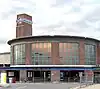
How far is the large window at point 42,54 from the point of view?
3118 inches

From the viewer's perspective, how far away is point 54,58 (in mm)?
78750

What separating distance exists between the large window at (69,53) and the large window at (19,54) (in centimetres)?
1143

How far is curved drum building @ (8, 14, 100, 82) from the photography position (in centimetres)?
7775

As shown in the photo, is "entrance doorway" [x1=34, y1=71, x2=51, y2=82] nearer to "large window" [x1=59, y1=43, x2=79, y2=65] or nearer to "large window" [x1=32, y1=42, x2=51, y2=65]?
"large window" [x1=32, y1=42, x2=51, y2=65]

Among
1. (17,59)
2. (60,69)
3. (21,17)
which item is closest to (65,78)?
(60,69)

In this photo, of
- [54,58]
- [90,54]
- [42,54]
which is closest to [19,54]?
[42,54]

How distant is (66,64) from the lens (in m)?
78.6

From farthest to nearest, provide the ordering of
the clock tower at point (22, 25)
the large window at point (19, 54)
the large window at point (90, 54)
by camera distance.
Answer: the clock tower at point (22, 25) → the large window at point (90, 54) → the large window at point (19, 54)

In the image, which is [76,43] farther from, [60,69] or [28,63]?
[28,63]

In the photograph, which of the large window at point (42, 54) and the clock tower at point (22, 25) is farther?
the clock tower at point (22, 25)

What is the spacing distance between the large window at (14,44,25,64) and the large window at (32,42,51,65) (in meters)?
3.69

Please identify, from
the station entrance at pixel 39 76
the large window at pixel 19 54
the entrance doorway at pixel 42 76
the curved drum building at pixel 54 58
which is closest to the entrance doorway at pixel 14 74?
the curved drum building at pixel 54 58

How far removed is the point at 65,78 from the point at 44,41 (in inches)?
492

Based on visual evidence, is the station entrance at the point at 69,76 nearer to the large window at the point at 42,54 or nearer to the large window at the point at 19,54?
the large window at the point at 42,54
